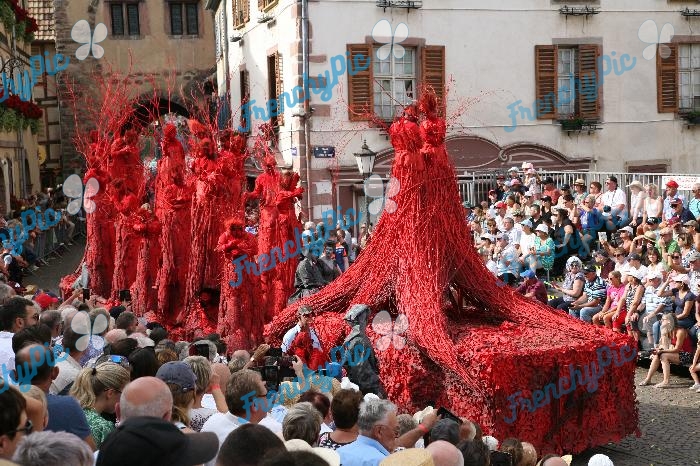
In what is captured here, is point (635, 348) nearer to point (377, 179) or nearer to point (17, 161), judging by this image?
point (377, 179)

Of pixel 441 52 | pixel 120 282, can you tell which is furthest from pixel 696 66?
pixel 120 282

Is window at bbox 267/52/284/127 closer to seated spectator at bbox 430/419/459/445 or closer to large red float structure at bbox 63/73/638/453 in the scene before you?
large red float structure at bbox 63/73/638/453

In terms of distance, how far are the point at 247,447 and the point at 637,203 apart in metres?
13.4

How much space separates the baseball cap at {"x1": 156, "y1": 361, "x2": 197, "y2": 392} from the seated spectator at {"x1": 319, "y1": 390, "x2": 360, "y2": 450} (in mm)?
736

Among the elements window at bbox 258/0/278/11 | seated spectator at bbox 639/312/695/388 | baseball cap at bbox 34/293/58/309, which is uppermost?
window at bbox 258/0/278/11

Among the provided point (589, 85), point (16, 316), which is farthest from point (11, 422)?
point (589, 85)

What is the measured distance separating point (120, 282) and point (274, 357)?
5.93 meters

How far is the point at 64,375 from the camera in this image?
21.0ft

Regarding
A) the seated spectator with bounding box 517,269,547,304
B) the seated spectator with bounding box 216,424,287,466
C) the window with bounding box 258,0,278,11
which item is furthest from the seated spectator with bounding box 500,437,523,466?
the window with bounding box 258,0,278,11

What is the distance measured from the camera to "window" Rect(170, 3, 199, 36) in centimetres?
3325

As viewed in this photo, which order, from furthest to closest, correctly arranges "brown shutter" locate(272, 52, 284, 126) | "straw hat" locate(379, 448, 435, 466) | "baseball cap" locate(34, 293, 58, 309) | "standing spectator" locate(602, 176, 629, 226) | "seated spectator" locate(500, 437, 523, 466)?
1. "brown shutter" locate(272, 52, 284, 126)
2. "standing spectator" locate(602, 176, 629, 226)
3. "baseball cap" locate(34, 293, 58, 309)
4. "seated spectator" locate(500, 437, 523, 466)
5. "straw hat" locate(379, 448, 435, 466)

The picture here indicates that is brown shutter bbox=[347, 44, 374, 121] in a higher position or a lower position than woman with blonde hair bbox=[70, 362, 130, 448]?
higher

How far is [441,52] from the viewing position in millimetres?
20453

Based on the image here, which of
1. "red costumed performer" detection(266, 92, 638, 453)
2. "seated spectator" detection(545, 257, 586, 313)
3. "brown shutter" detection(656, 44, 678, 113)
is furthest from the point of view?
"brown shutter" detection(656, 44, 678, 113)
